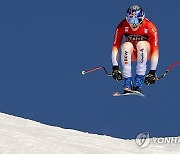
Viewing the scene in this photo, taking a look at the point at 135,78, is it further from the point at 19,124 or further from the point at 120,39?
the point at 19,124

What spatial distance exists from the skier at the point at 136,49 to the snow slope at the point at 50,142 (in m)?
1.98

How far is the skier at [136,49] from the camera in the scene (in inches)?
626

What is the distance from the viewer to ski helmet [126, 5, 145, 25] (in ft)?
50.5

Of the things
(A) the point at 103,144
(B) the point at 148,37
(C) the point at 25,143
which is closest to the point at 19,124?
(A) the point at 103,144

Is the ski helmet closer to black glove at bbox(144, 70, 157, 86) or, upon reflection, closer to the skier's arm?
the skier's arm

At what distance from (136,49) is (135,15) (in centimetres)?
104

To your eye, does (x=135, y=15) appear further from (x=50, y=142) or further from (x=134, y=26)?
(x=50, y=142)

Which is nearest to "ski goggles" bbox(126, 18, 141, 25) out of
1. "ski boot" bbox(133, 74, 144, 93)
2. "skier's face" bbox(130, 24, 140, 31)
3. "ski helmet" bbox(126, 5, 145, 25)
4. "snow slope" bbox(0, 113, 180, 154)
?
"ski helmet" bbox(126, 5, 145, 25)

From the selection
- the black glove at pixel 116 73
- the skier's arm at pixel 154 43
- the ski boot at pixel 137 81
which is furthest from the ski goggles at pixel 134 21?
the ski boot at pixel 137 81

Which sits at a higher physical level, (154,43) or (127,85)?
(154,43)

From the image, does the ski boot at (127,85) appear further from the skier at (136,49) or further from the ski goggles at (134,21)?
the ski goggles at (134,21)

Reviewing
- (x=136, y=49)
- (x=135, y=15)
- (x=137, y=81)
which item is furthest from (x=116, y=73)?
(x=135, y=15)

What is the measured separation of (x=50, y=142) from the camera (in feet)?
53.7

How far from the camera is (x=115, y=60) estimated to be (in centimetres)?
1616
